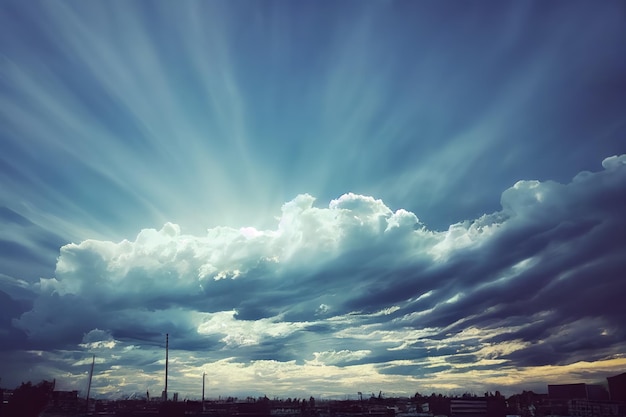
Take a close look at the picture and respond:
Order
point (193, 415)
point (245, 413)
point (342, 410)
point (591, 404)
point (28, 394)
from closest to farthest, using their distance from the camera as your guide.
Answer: point (28, 394), point (193, 415), point (245, 413), point (342, 410), point (591, 404)

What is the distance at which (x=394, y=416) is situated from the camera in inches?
6531

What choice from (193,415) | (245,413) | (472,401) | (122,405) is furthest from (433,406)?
(122,405)

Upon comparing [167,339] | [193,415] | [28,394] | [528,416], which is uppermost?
[167,339]

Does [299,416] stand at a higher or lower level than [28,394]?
lower

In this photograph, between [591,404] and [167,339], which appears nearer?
[167,339]

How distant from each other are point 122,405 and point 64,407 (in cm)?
3390

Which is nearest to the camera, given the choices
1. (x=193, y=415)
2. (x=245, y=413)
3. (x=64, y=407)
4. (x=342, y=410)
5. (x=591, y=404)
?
(x=193, y=415)

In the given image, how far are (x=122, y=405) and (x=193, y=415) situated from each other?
7790 cm

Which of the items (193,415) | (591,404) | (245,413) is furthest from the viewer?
(591,404)

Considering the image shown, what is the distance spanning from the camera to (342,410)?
579 ft

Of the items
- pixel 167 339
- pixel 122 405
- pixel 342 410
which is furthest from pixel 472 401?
pixel 122 405

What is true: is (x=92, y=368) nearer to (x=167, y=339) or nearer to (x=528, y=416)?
(x=167, y=339)

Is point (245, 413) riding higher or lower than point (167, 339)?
lower

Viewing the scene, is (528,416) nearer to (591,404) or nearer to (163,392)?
(591,404)
